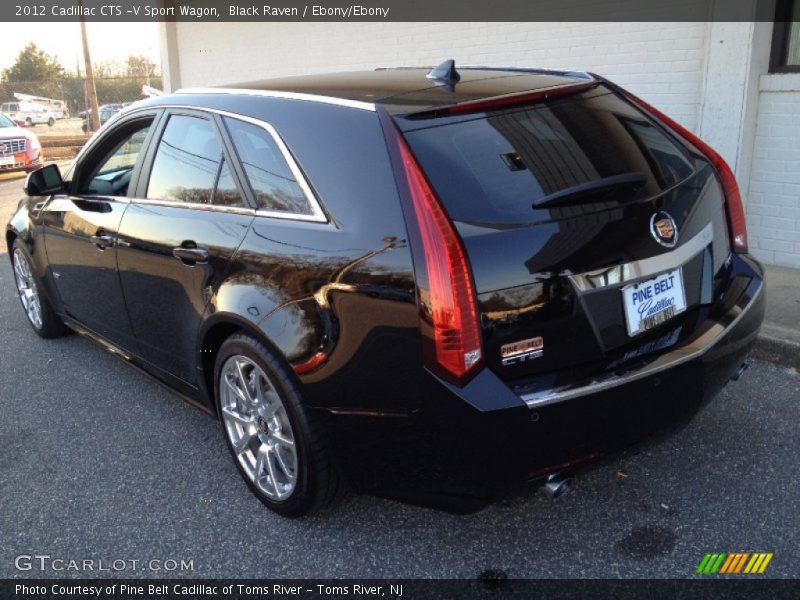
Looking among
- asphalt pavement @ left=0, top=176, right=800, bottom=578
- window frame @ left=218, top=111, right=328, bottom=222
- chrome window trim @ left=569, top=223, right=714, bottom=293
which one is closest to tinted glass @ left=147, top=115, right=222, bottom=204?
window frame @ left=218, top=111, right=328, bottom=222

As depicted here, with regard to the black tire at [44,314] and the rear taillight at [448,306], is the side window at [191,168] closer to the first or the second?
the rear taillight at [448,306]

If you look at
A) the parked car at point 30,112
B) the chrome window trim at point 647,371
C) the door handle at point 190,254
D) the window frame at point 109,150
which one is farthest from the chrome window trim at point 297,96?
the parked car at point 30,112

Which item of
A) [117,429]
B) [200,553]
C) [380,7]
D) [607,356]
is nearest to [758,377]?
[607,356]

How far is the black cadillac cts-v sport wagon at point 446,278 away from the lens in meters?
2.41

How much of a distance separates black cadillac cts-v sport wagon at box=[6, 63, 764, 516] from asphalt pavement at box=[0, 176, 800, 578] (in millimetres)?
244

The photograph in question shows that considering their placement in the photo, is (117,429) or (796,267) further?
(796,267)

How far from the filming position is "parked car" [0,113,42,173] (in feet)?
56.2

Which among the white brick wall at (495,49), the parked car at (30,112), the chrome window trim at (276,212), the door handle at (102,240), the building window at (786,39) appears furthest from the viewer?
the parked car at (30,112)

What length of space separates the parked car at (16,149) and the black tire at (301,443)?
16425 mm

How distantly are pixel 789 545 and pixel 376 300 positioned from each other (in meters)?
1.75

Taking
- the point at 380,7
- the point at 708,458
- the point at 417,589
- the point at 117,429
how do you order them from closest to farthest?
the point at 417,589, the point at 708,458, the point at 117,429, the point at 380,7

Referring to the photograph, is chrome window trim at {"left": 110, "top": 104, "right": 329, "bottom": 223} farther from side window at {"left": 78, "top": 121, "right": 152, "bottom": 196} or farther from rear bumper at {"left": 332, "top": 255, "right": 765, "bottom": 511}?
rear bumper at {"left": 332, "top": 255, "right": 765, "bottom": 511}

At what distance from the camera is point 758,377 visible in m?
4.26

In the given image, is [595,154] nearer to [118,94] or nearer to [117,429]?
[117,429]
